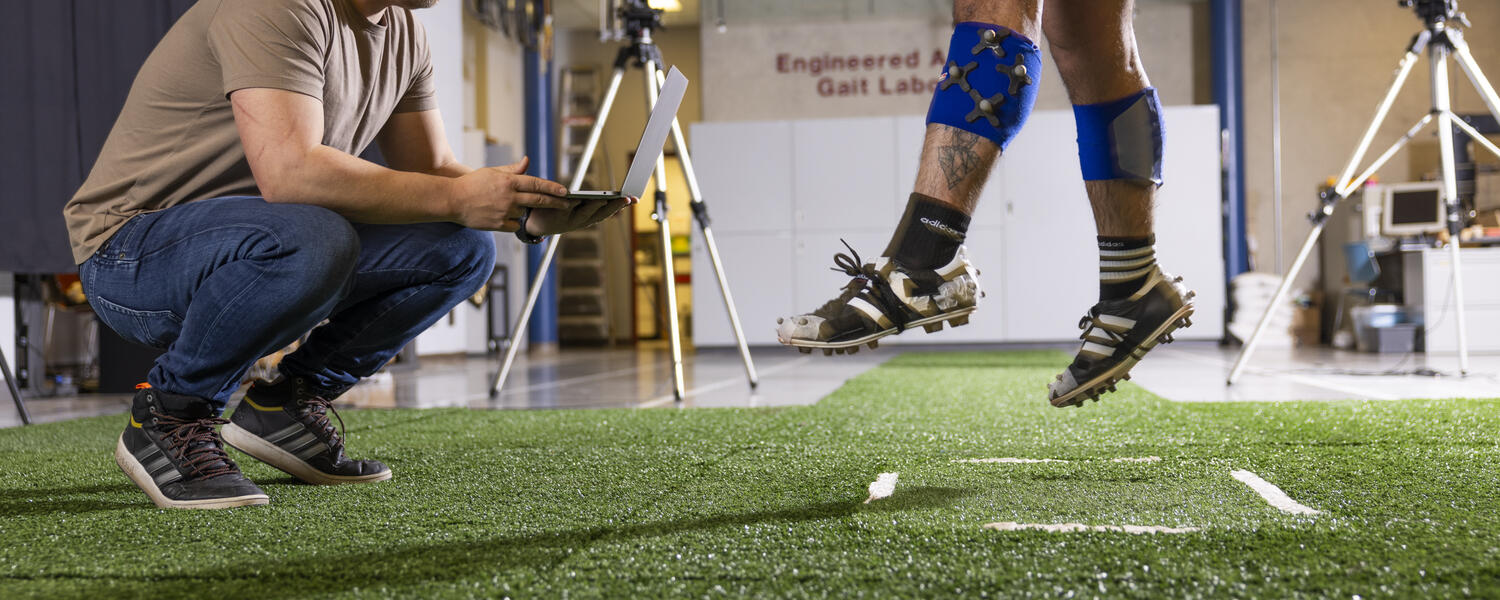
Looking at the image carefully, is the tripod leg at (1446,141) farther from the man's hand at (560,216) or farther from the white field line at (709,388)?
the man's hand at (560,216)

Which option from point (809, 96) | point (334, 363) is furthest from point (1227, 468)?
point (809, 96)

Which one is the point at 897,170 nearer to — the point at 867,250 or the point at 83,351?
the point at 867,250

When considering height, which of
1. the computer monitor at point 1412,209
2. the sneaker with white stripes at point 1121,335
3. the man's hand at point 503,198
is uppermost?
the computer monitor at point 1412,209

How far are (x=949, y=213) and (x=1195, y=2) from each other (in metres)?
9.13

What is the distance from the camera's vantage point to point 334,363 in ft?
5.28

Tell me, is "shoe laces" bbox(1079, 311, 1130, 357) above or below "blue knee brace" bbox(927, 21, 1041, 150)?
below

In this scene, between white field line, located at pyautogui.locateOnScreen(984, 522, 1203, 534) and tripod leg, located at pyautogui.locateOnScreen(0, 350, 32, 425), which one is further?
tripod leg, located at pyautogui.locateOnScreen(0, 350, 32, 425)

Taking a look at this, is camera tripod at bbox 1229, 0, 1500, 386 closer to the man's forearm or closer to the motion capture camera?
the motion capture camera

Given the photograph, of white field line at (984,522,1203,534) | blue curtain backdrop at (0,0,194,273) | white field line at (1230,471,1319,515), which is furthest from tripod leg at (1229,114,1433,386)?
blue curtain backdrop at (0,0,194,273)

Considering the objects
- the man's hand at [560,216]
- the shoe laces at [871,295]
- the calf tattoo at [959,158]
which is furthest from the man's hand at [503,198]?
the calf tattoo at [959,158]

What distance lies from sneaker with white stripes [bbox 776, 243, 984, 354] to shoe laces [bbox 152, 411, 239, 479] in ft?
2.45

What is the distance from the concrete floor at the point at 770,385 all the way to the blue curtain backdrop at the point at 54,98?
603 mm

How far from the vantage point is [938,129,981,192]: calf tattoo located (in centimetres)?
127

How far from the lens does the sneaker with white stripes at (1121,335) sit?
131 cm
